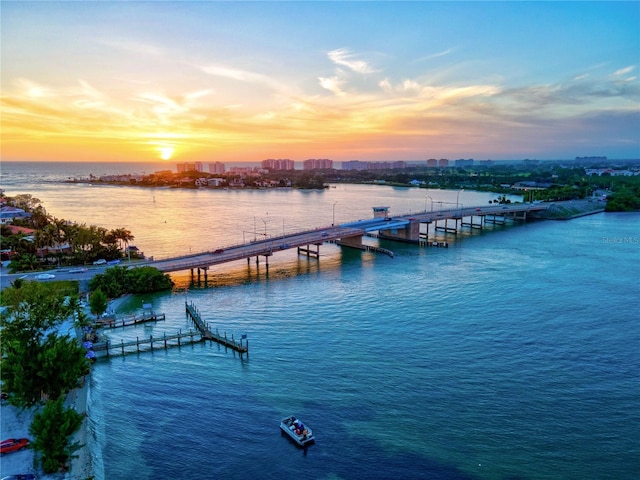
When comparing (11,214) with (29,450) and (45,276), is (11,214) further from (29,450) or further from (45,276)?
(29,450)

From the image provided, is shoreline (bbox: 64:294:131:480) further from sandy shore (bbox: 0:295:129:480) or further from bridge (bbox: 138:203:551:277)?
bridge (bbox: 138:203:551:277)

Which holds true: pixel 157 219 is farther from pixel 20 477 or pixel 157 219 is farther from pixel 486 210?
pixel 20 477

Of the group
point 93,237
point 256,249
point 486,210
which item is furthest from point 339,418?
point 486,210

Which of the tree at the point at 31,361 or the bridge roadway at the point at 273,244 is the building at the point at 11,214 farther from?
the tree at the point at 31,361

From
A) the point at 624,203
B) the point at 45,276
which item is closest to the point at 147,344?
the point at 45,276

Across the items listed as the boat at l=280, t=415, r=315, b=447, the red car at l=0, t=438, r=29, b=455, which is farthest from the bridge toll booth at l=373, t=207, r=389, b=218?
the red car at l=0, t=438, r=29, b=455

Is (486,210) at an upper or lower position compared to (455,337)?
upper

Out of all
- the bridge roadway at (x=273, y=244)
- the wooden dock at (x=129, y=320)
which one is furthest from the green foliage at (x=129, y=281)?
the wooden dock at (x=129, y=320)
